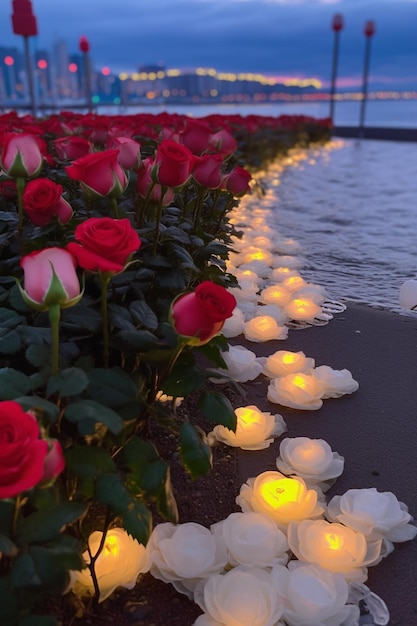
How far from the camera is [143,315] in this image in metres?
1.11

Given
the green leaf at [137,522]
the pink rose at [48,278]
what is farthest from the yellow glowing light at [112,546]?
the pink rose at [48,278]

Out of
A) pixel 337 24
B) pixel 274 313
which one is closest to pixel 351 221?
pixel 274 313

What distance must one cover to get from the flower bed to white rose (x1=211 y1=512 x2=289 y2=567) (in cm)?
1

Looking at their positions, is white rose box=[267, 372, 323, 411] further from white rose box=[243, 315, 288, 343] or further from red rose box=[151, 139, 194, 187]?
red rose box=[151, 139, 194, 187]

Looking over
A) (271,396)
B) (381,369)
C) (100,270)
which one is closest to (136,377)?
(100,270)

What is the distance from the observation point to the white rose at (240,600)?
3.53 feet

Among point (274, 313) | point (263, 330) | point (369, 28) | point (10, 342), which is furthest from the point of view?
point (369, 28)

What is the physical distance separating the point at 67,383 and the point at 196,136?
4.28ft

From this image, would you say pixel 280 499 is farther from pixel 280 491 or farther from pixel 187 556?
pixel 187 556

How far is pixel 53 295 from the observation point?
0.87 meters

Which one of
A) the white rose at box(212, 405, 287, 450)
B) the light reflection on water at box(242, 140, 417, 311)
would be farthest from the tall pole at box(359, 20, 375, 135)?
the white rose at box(212, 405, 287, 450)

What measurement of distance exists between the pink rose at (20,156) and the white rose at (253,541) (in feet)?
3.07

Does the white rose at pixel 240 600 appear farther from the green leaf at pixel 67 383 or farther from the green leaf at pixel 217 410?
the green leaf at pixel 67 383

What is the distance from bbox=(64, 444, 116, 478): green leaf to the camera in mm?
904
